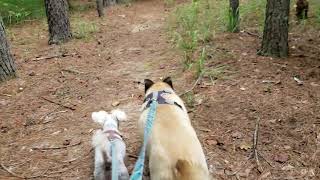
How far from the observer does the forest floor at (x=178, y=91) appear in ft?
13.5

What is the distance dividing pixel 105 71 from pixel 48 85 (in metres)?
1.04

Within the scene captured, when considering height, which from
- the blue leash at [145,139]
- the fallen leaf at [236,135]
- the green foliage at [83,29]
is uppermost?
the green foliage at [83,29]

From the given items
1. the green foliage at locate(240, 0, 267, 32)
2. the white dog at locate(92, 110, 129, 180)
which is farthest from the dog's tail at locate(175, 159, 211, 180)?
the green foliage at locate(240, 0, 267, 32)

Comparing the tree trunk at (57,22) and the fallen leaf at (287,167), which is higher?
the tree trunk at (57,22)

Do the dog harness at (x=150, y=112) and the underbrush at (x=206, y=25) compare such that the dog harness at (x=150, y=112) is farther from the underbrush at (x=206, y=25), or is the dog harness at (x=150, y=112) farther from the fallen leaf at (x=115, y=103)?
the underbrush at (x=206, y=25)

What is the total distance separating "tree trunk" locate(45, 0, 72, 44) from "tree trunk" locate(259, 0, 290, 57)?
15.8ft

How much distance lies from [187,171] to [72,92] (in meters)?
3.50

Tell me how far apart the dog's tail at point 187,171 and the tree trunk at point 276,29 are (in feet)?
12.3

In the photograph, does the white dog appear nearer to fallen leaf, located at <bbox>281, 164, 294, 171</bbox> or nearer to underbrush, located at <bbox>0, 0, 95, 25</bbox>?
fallen leaf, located at <bbox>281, 164, 294, 171</bbox>

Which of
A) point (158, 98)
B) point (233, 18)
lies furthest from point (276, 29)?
point (158, 98)

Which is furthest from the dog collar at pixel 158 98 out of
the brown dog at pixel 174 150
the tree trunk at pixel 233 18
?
the tree trunk at pixel 233 18

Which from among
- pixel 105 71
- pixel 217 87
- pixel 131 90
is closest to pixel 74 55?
pixel 105 71

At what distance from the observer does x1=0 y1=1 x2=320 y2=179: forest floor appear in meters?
4.12

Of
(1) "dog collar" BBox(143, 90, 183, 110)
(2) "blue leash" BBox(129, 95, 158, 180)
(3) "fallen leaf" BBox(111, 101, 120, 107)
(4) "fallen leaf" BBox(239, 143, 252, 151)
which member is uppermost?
(1) "dog collar" BBox(143, 90, 183, 110)
